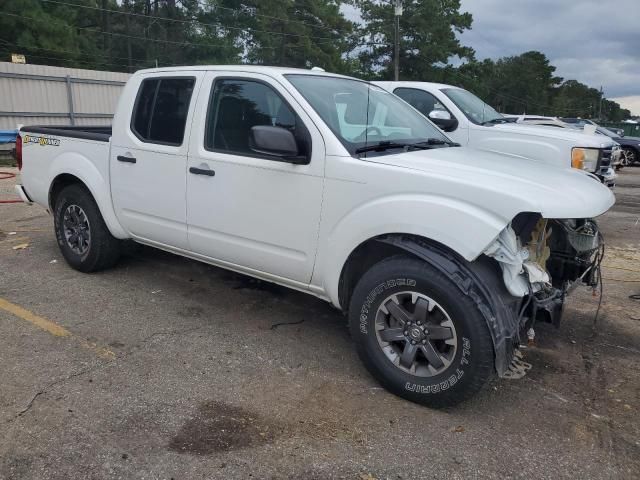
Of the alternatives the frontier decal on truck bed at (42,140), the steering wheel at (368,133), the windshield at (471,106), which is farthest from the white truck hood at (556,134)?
the frontier decal on truck bed at (42,140)

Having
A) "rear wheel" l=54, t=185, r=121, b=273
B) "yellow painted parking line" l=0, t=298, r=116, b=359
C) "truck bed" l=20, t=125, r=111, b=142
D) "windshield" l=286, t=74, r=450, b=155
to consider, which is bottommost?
"yellow painted parking line" l=0, t=298, r=116, b=359

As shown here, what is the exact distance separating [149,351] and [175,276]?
1.71 meters

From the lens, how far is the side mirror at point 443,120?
7227mm

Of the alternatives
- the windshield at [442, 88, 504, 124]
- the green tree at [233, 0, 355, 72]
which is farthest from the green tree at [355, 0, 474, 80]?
the windshield at [442, 88, 504, 124]

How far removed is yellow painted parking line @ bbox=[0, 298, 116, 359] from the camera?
12.8 feet

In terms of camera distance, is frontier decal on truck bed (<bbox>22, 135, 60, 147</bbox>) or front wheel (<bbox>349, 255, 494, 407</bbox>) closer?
front wheel (<bbox>349, 255, 494, 407</bbox>)

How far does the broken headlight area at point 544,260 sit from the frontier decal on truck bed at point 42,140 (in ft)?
14.3

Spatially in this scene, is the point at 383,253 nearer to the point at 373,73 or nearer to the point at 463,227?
the point at 463,227

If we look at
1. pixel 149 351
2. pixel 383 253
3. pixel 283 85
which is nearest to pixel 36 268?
pixel 149 351

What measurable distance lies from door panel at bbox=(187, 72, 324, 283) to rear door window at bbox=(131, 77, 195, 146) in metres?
0.23

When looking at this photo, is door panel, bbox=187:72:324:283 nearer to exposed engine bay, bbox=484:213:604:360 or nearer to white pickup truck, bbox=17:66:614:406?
white pickup truck, bbox=17:66:614:406

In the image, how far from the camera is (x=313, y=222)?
3.65 m

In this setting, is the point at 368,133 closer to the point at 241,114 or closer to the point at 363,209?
the point at 363,209

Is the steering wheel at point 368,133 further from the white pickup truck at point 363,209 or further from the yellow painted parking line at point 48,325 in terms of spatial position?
the yellow painted parking line at point 48,325
